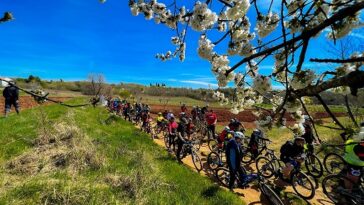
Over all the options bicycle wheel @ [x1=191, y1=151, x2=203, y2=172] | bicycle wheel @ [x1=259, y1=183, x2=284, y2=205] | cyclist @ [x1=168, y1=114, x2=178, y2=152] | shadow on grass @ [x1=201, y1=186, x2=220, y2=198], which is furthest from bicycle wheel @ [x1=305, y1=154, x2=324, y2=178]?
cyclist @ [x1=168, y1=114, x2=178, y2=152]

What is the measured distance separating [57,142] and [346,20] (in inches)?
432

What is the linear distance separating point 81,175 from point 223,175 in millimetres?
5271

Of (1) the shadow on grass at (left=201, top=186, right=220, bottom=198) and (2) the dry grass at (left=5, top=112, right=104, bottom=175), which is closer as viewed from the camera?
(2) the dry grass at (left=5, top=112, right=104, bottom=175)

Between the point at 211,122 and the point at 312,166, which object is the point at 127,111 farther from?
the point at 312,166

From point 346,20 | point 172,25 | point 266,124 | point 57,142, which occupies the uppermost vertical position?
point 172,25

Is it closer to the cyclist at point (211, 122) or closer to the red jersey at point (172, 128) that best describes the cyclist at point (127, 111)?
the cyclist at point (211, 122)

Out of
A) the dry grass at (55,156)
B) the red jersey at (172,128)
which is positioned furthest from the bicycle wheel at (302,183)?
the red jersey at (172,128)

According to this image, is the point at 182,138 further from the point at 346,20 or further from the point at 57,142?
the point at 346,20

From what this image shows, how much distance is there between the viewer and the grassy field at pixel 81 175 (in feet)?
25.5

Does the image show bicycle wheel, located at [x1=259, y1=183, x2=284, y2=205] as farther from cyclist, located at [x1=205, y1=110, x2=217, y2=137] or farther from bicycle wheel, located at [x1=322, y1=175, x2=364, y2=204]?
cyclist, located at [x1=205, y1=110, x2=217, y2=137]

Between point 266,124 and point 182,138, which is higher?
point 266,124

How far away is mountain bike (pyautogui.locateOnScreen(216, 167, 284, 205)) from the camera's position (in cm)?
1013

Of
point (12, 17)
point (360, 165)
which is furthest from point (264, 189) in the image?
point (12, 17)

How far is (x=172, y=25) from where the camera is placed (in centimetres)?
481
